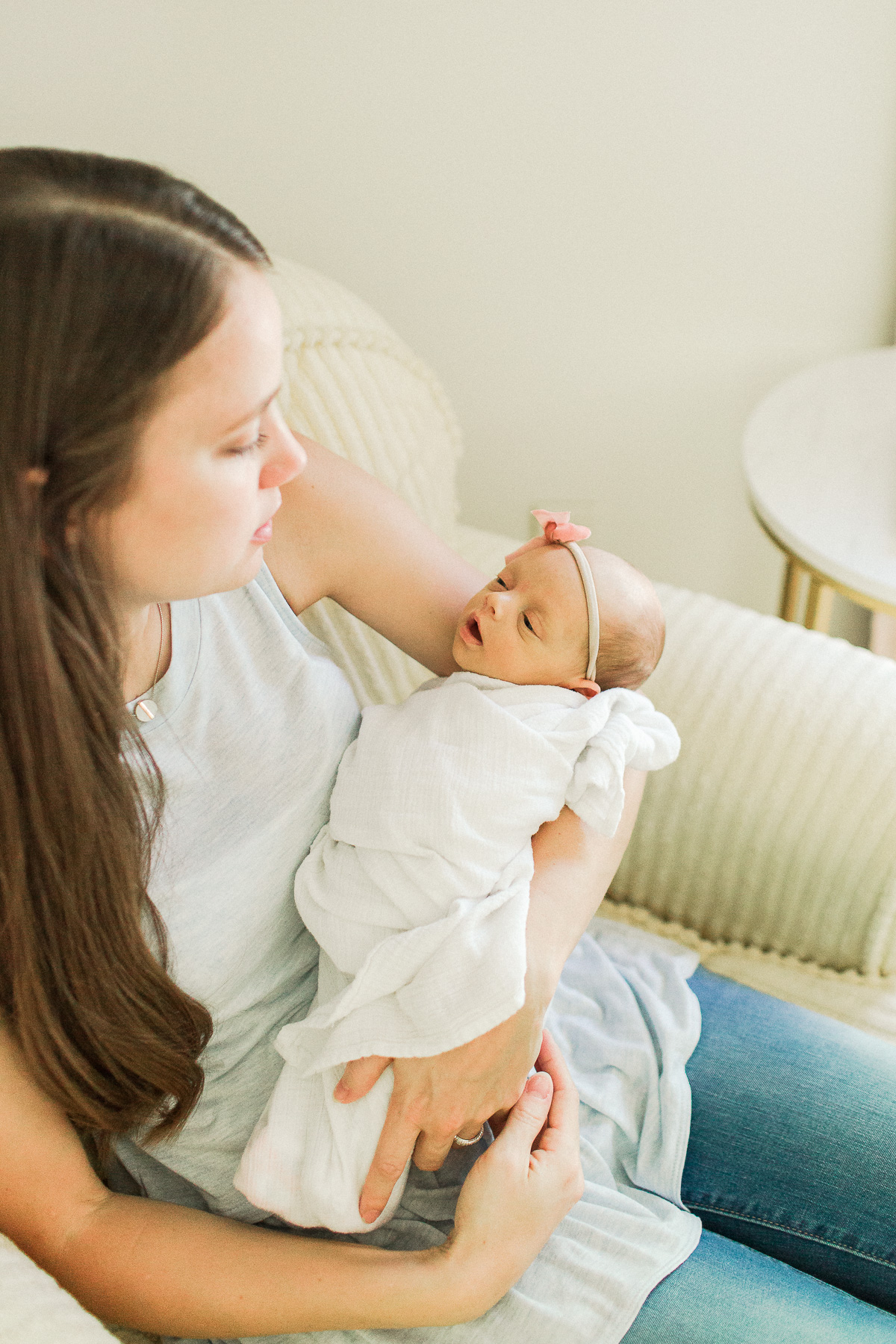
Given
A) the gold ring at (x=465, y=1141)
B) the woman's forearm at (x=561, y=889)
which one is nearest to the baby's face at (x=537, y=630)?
the woman's forearm at (x=561, y=889)

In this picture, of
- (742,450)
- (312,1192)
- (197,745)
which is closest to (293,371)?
(197,745)

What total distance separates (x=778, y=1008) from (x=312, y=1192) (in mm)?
476

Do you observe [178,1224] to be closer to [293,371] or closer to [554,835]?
[554,835]

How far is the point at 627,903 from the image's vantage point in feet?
3.96

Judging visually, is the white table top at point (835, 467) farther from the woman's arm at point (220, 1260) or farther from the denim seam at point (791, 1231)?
the woman's arm at point (220, 1260)

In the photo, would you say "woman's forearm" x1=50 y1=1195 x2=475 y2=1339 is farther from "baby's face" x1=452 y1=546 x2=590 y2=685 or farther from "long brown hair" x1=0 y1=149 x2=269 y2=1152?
"baby's face" x1=452 y1=546 x2=590 y2=685

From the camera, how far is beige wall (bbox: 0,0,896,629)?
1429 millimetres

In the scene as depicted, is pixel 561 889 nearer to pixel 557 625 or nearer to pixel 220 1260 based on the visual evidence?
pixel 557 625

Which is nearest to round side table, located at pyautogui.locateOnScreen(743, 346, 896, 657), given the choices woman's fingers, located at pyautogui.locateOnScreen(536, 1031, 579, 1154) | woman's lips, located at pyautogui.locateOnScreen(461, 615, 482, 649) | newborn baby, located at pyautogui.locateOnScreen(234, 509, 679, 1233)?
newborn baby, located at pyautogui.locateOnScreen(234, 509, 679, 1233)

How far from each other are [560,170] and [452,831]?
47.8 inches

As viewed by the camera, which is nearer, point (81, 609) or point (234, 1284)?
point (81, 609)

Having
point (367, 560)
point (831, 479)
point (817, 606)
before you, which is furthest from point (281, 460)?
point (817, 606)

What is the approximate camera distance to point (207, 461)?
616 mm

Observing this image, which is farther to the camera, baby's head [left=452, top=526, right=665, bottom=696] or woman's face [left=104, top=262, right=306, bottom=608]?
baby's head [left=452, top=526, right=665, bottom=696]
